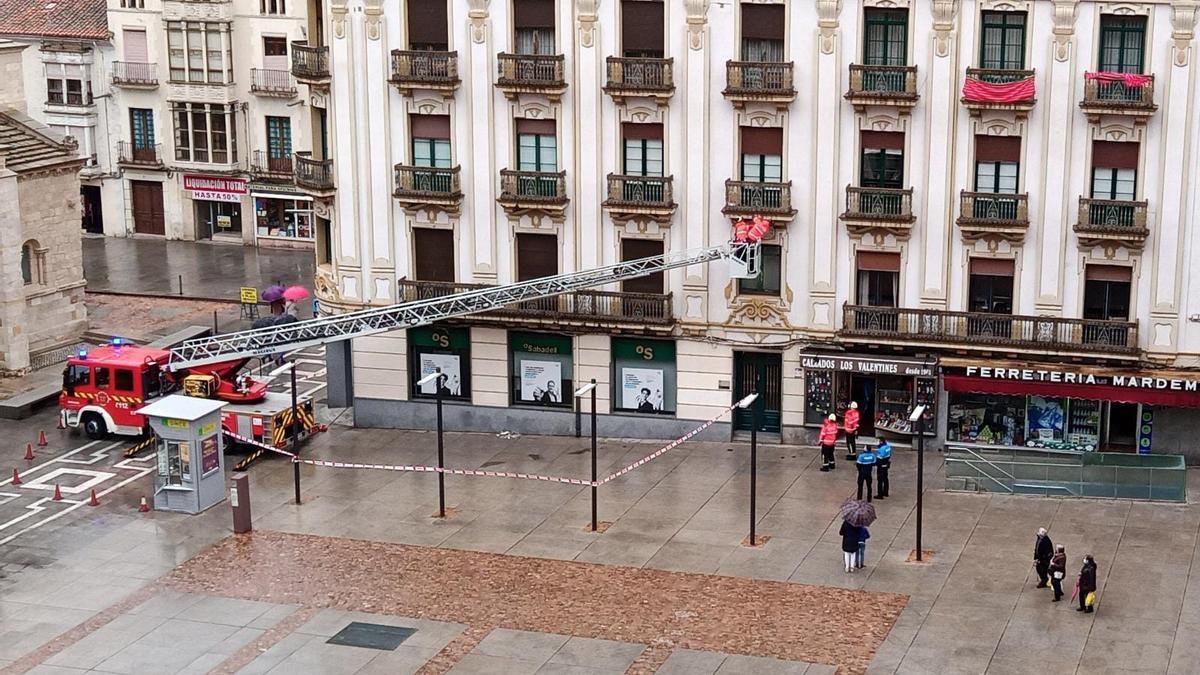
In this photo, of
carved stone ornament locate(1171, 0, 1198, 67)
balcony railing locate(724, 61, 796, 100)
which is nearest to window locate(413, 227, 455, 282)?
balcony railing locate(724, 61, 796, 100)

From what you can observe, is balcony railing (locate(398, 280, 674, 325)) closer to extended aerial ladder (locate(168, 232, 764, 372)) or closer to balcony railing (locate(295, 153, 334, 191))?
extended aerial ladder (locate(168, 232, 764, 372))

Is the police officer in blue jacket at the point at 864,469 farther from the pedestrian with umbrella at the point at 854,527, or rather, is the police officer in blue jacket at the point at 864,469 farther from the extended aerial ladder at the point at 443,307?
the extended aerial ladder at the point at 443,307

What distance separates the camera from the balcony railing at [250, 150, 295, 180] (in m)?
88.3

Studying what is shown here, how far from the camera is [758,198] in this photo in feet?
186

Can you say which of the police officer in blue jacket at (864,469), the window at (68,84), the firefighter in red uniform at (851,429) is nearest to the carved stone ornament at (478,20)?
the firefighter in red uniform at (851,429)

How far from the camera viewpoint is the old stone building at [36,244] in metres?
68.1

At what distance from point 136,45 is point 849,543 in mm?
54175

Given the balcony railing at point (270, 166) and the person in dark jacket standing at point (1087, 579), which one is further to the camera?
the balcony railing at point (270, 166)

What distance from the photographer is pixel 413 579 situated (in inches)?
1895

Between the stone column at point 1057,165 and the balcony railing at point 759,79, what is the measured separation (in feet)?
23.8

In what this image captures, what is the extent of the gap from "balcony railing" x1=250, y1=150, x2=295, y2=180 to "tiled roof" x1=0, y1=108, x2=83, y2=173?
17.4 meters

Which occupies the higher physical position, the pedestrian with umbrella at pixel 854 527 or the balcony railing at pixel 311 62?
the balcony railing at pixel 311 62

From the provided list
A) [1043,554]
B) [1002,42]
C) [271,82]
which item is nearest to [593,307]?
[1002,42]

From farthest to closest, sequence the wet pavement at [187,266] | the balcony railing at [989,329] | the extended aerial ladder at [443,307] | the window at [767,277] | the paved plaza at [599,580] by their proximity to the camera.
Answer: the wet pavement at [187,266], the window at [767,277], the extended aerial ladder at [443,307], the balcony railing at [989,329], the paved plaza at [599,580]
